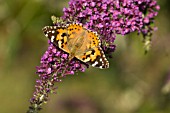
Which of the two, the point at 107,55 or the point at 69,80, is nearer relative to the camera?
the point at 107,55

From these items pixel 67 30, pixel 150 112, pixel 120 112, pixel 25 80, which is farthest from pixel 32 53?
pixel 67 30

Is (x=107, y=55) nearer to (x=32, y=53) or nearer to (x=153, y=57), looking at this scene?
(x=153, y=57)

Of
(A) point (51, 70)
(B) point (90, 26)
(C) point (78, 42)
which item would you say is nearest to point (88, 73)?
(C) point (78, 42)

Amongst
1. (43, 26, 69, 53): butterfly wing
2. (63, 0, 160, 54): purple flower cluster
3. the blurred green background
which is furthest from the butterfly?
the blurred green background

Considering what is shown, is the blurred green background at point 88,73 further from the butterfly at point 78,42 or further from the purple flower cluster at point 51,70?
the purple flower cluster at point 51,70

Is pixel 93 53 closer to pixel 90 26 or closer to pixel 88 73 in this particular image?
pixel 90 26

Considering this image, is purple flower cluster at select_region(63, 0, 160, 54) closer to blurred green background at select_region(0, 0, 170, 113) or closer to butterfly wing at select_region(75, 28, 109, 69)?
butterfly wing at select_region(75, 28, 109, 69)
